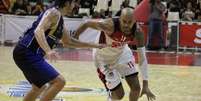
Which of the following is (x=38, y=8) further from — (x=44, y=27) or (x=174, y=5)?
(x=44, y=27)

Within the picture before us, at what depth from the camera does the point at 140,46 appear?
689 centimetres

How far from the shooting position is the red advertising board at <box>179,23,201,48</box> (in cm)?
1683

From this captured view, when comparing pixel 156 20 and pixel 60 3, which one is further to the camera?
pixel 156 20

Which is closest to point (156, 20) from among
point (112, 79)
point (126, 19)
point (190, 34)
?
point (190, 34)

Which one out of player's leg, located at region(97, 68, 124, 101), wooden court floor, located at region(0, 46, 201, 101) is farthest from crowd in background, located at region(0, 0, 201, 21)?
player's leg, located at region(97, 68, 124, 101)

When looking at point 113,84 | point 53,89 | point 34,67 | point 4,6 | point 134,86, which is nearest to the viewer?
point 53,89

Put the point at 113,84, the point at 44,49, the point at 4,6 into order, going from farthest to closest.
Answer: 1. the point at 4,6
2. the point at 113,84
3. the point at 44,49

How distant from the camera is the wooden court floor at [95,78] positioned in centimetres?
912

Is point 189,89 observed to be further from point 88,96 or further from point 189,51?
point 189,51

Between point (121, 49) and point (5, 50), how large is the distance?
9807mm

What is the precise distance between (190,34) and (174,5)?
2690 mm

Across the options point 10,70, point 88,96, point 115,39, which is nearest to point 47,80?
point 115,39

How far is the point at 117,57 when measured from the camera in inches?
277

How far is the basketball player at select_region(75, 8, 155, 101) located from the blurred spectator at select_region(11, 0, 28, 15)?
468 inches
